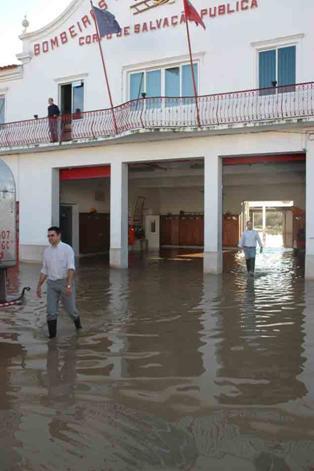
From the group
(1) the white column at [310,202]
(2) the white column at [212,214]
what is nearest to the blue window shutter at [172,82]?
(2) the white column at [212,214]

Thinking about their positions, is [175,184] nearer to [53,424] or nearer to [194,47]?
[194,47]

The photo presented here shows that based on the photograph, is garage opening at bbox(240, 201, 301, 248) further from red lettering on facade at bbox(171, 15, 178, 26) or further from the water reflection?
the water reflection

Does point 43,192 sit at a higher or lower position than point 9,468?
higher

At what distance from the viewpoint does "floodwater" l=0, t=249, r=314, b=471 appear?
13.4 ft

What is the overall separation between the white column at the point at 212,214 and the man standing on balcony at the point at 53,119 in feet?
21.0

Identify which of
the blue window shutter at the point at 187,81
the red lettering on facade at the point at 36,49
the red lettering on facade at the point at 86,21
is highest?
the red lettering on facade at the point at 86,21

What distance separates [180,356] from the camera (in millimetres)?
6922

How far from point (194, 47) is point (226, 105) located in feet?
8.10

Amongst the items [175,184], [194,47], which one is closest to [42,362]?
[194,47]

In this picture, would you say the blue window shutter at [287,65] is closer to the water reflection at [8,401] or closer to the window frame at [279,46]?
the window frame at [279,46]

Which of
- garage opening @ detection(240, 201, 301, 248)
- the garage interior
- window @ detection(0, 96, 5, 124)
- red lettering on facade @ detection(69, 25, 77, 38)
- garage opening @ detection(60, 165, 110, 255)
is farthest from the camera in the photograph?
garage opening @ detection(240, 201, 301, 248)

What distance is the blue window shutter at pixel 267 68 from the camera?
16.8 metres

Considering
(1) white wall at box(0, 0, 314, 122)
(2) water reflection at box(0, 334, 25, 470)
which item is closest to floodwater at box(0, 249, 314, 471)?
(2) water reflection at box(0, 334, 25, 470)

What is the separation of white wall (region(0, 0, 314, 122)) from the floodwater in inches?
355
